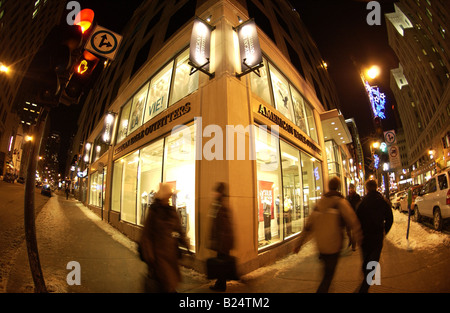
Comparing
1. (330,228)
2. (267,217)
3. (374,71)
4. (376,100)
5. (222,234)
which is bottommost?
(267,217)

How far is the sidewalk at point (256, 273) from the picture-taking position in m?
A: 3.62

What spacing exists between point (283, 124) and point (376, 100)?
23.7 feet

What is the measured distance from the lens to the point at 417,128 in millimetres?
57062

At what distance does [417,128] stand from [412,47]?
70.8 feet

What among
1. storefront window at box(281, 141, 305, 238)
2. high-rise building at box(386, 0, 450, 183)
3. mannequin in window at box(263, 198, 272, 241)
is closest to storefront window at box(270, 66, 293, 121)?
storefront window at box(281, 141, 305, 238)

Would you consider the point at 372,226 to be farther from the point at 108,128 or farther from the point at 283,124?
the point at 108,128

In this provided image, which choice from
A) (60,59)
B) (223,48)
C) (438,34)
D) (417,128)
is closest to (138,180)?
(223,48)

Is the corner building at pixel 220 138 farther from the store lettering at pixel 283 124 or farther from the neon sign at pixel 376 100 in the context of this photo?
the neon sign at pixel 376 100

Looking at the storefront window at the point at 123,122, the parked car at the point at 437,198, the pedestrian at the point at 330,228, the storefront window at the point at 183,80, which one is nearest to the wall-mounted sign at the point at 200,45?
the storefront window at the point at 183,80

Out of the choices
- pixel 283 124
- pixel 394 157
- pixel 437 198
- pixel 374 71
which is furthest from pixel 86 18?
pixel 394 157

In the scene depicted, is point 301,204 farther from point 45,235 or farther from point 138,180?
point 45,235

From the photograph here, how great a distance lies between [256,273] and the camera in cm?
487

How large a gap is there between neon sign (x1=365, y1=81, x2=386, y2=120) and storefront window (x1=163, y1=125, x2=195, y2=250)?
381 inches

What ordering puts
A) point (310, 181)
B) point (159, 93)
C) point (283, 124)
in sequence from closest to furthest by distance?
point (283, 124) < point (159, 93) < point (310, 181)
